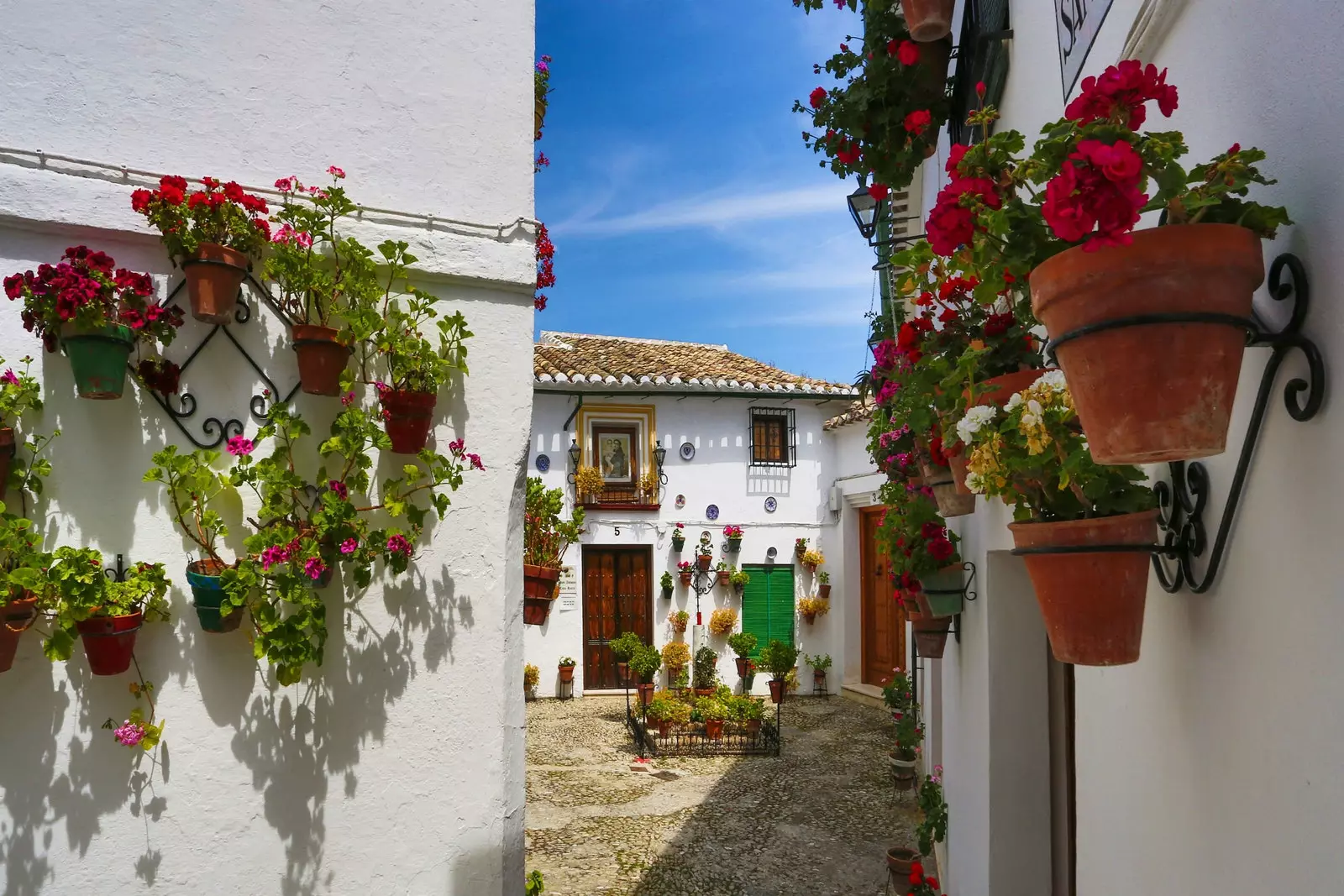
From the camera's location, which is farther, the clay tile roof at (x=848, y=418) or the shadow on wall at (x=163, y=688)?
the clay tile roof at (x=848, y=418)

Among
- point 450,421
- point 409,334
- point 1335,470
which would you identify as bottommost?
point 1335,470

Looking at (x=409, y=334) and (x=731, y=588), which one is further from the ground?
(x=409, y=334)

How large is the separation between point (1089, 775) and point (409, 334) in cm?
254

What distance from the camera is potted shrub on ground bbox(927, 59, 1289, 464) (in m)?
1.07

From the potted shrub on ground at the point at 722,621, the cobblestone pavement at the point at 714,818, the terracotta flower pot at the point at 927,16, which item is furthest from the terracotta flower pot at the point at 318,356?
the potted shrub on ground at the point at 722,621

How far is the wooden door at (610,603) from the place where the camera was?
1422 centimetres

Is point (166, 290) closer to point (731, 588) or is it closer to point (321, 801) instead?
point (321, 801)

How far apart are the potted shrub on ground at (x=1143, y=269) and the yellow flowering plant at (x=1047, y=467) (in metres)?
0.21

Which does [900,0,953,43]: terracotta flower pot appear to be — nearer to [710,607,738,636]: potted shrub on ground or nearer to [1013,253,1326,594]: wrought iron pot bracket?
[1013,253,1326,594]: wrought iron pot bracket

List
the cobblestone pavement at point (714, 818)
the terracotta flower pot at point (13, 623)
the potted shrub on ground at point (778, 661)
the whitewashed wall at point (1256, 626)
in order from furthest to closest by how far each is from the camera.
→ the potted shrub on ground at point (778, 661), the cobblestone pavement at point (714, 818), the terracotta flower pot at point (13, 623), the whitewashed wall at point (1256, 626)

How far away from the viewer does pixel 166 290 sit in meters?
2.85

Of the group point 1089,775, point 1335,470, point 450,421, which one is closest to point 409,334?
point 450,421

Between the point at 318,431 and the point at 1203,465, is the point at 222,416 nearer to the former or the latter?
the point at 318,431

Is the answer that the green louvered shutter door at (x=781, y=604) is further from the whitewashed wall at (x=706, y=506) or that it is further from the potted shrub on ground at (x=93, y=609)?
the potted shrub on ground at (x=93, y=609)
